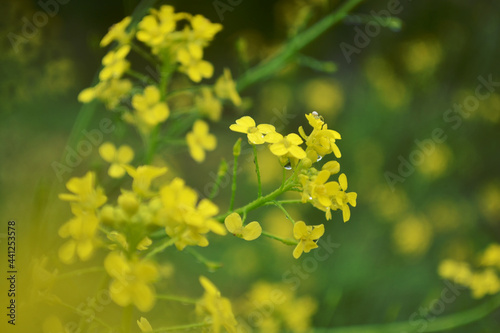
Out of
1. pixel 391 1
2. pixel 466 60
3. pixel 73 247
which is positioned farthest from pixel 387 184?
pixel 73 247

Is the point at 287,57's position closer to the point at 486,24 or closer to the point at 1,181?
the point at 1,181

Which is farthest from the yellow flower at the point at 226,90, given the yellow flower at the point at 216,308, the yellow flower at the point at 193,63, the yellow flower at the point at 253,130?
the yellow flower at the point at 216,308

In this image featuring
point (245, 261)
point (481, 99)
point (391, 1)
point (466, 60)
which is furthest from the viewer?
point (391, 1)

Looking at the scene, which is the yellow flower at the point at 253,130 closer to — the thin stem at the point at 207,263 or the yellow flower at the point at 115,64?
the thin stem at the point at 207,263

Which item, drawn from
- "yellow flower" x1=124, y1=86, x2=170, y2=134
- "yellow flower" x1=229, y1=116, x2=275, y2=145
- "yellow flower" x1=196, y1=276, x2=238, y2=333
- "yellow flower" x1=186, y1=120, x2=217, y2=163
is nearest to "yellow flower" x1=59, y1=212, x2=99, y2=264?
"yellow flower" x1=196, y1=276, x2=238, y2=333

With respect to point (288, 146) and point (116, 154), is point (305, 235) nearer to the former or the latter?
point (288, 146)

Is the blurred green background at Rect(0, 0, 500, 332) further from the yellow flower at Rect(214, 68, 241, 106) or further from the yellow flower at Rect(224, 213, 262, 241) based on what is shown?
the yellow flower at Rect(224, 213, 262, 241)

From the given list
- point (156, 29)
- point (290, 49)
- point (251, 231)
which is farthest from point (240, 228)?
point (290, 49)
